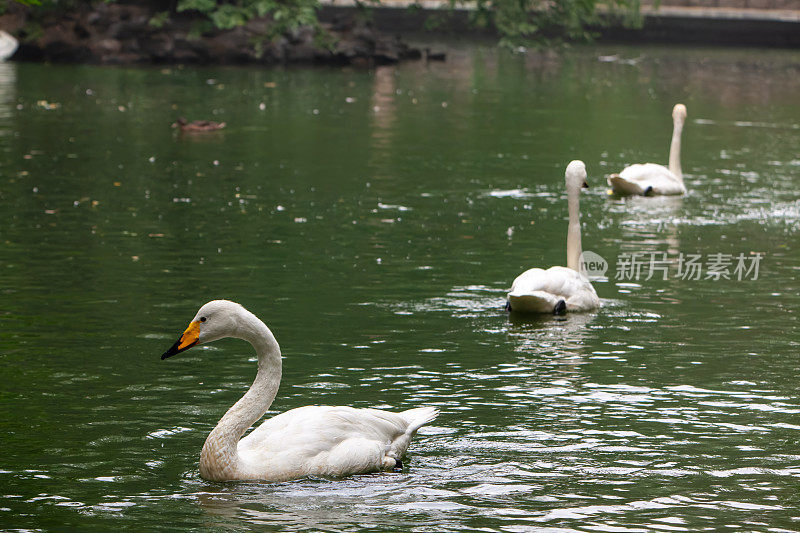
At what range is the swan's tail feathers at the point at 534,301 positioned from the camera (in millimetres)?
12727

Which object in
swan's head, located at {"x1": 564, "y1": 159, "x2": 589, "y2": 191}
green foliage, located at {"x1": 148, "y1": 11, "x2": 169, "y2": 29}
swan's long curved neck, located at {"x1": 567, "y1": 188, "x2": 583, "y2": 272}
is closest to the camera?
swan's long curved neck, located at {"x1": 567, "y1": 188, "x2": 583, "y2": 272}

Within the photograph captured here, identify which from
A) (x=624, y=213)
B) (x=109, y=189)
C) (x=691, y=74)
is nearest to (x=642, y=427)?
(x=624, y=213)

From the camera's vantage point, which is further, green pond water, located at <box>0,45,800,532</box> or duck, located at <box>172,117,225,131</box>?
duck, located at <box>172,117,225,131</box>

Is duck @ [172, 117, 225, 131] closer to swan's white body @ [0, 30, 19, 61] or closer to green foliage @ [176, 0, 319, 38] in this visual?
green foliage @ [176, 0, 319, 38]

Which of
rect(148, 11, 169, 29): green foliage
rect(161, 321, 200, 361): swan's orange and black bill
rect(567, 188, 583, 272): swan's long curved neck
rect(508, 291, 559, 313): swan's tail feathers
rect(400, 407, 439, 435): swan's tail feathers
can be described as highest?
rect(148, 11, 169, 29): green foliage

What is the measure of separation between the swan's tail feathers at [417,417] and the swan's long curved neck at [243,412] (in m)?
0.90

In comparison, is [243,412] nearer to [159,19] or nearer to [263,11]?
[263,11]

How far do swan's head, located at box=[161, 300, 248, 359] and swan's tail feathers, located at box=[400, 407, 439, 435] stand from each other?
4.22 feet

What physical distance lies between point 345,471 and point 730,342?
196 inches

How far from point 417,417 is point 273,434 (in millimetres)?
987

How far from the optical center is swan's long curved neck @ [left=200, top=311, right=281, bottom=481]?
811 cm

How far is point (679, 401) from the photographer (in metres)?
10.2

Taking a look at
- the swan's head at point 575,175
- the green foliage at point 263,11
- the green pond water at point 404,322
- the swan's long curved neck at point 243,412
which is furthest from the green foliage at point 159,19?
the swan's long curved neck at point 243,412

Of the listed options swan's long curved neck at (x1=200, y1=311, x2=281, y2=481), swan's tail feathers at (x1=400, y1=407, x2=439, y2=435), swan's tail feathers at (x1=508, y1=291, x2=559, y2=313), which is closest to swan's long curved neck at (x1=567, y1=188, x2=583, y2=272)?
swan's tail feathers at (x1=508, y1=291, x2=559, y2=313)
